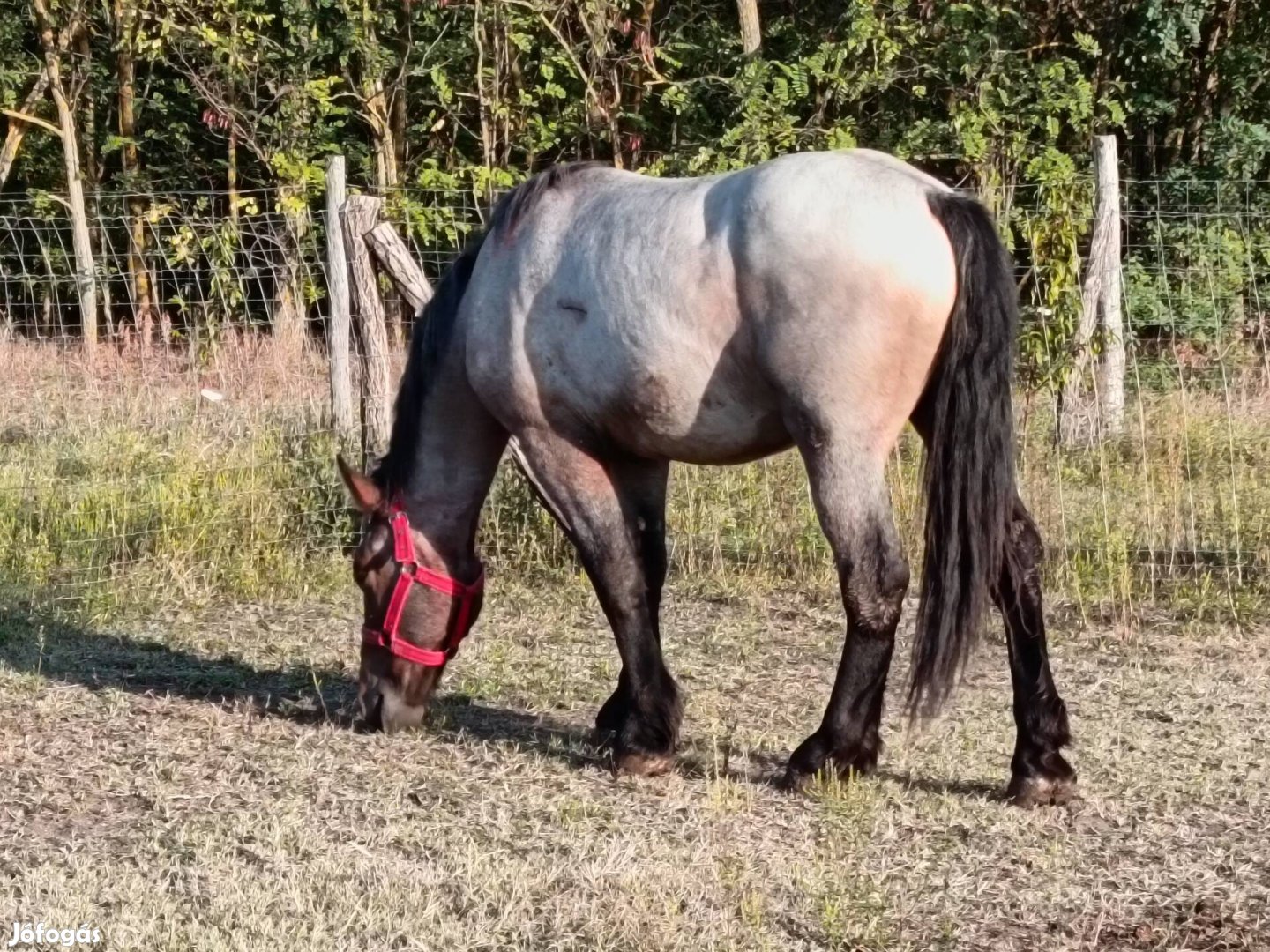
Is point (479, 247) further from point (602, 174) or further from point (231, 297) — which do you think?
point (231, 297)

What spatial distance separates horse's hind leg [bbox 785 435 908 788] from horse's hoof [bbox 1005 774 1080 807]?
459 mm

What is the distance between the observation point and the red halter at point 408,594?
16.6 feet

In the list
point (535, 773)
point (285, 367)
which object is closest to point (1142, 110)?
point (285, 367)

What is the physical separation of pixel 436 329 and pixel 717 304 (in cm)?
111

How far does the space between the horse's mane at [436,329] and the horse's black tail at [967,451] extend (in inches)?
49.5

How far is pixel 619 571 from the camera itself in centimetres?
477

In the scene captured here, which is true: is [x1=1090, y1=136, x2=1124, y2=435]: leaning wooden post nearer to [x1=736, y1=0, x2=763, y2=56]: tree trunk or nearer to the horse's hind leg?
the horse's hind leg

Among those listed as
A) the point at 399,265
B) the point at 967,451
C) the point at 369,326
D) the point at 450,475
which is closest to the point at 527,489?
the point at 369,326

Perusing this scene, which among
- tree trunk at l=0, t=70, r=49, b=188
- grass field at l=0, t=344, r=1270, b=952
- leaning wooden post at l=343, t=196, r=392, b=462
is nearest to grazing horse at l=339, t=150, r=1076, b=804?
grass field at l=0, t=344, r=1270, b=952

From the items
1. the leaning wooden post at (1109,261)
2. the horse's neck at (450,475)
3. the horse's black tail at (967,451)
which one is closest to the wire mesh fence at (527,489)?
the leaning wooden post at (1109,261)

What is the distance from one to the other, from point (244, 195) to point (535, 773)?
1189 cm

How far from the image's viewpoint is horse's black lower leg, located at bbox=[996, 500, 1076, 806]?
173 inches

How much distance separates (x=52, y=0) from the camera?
14859 millimetres

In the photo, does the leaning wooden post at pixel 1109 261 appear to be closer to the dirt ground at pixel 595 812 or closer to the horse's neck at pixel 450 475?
the dirt ground at pixel 595 812
